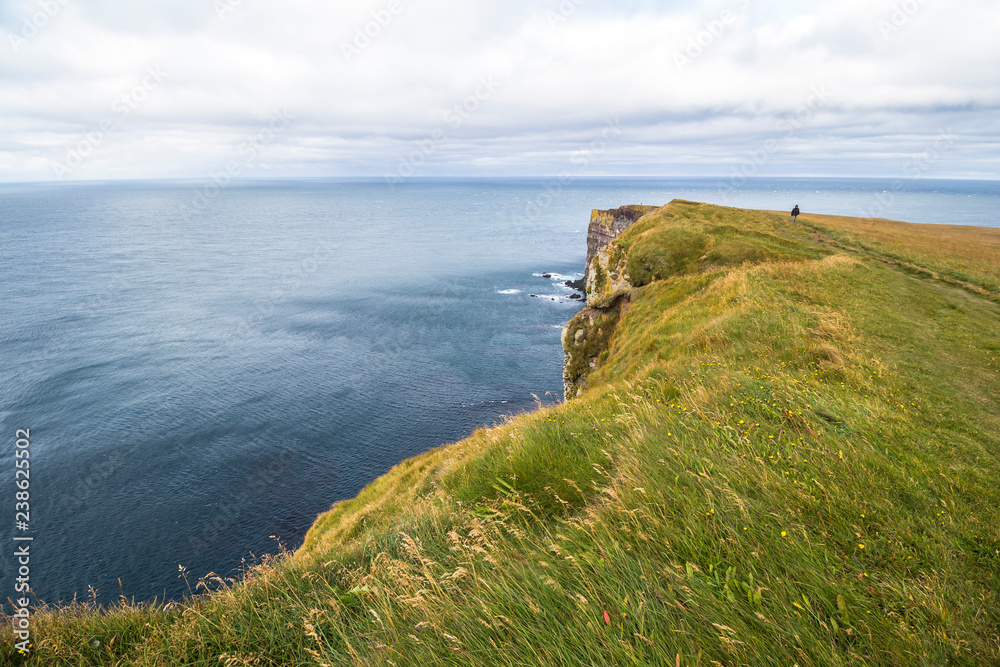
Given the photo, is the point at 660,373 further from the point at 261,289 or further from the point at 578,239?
the point at 578,239

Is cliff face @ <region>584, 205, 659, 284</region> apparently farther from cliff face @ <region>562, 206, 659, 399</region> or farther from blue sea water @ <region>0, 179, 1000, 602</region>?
cliff face @ <region>562, 206, 659, 399</region>

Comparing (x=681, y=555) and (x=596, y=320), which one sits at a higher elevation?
(x=681, y=555)

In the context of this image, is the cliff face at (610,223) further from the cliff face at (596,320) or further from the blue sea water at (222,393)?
the cliff face at (596,320)

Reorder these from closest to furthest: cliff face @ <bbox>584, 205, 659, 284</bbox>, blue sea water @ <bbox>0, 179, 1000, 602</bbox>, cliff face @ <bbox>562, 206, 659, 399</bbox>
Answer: cliff face @ <bbox>562, 206, 659, 399</bbox> < blue sea water @ <bbox>0, 179, 1000, 602</bbox> < cliff face @ <bbox>584, 205, 659, 284</bbox>

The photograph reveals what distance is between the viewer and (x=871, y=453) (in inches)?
251

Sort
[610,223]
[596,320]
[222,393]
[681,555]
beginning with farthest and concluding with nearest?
[610,223] → [222,393] → [596,320] → [681,555]

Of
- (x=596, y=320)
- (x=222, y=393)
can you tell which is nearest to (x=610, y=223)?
(x=596, y=320)

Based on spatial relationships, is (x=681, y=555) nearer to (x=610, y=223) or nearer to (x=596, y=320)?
(x=596, y=320)

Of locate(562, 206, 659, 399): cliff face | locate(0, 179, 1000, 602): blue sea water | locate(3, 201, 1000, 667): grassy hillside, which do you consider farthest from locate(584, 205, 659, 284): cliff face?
locate(3, 201, 1000, 667): grassy hillside

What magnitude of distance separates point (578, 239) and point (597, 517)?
178 metres

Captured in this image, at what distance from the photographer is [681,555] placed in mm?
4715

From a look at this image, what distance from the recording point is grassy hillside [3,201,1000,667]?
3781 mm

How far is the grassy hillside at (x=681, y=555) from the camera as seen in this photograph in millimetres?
3781

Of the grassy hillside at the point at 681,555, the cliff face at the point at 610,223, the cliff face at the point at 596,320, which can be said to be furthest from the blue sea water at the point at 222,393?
the cliff face at the point at 610,223
